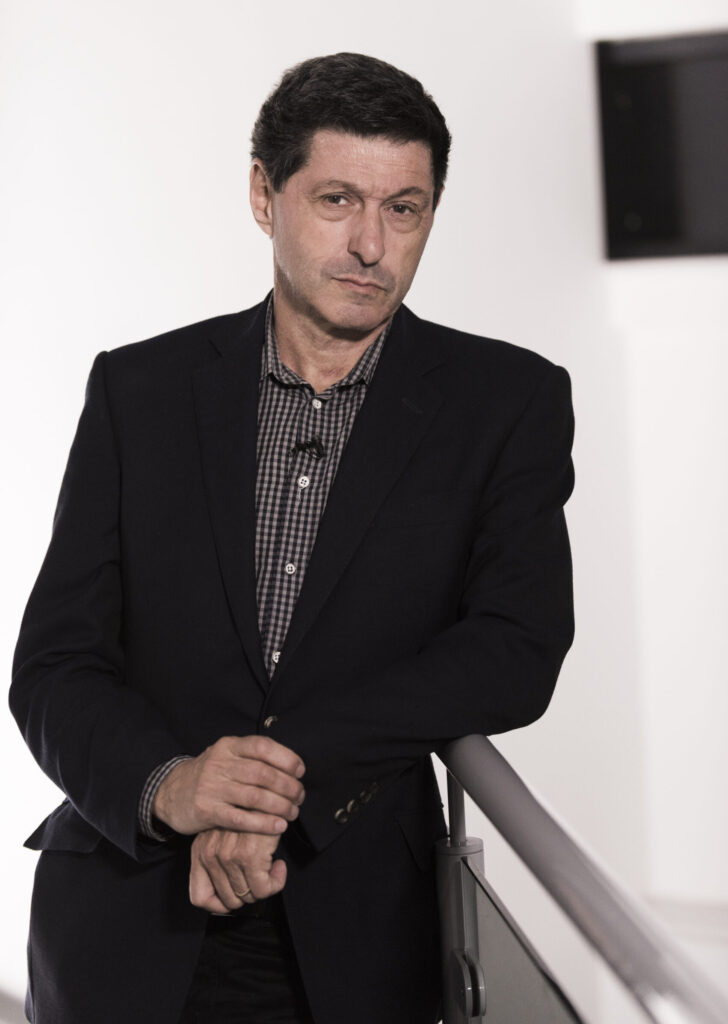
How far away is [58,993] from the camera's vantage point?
4.83 ft

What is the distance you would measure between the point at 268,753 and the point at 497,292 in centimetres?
253

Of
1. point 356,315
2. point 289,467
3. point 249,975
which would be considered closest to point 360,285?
point 356,315

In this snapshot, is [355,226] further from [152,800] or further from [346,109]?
[152,800]

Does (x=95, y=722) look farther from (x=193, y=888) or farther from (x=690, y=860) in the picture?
(x=690, y=860)

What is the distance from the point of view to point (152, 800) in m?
1.34

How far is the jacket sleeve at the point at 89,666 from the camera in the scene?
1.37m

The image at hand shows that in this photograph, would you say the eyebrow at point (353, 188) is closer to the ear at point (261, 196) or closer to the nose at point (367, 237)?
the nose at point (367, 237)

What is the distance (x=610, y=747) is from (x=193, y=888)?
8.76ft

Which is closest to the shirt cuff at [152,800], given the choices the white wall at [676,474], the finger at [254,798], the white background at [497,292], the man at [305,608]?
Result: the man at [305,608]

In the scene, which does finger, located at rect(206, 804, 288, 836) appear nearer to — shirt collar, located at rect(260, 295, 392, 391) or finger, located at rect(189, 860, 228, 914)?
finger, located at rect(189, 860, 228, 914)

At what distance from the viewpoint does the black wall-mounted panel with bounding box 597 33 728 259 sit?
3703 mm

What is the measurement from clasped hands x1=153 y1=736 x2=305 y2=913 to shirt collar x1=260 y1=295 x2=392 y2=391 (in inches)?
20.5

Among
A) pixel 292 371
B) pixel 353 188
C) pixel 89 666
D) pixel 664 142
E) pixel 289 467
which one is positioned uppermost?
pixel 664 142

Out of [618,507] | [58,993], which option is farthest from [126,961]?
[618,507]
